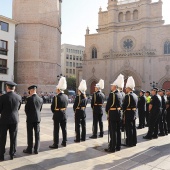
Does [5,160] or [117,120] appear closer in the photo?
[5,160]

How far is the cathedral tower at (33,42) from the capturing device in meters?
32.2

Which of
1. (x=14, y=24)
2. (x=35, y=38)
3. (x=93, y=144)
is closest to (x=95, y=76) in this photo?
(x=35, y=38)

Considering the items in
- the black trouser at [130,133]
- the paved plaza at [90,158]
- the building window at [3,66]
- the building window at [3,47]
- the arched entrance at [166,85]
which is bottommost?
the paved plaza at [90,158]

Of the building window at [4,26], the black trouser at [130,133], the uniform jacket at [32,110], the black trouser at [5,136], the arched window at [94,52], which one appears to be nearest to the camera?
the black trouser at [5,136]

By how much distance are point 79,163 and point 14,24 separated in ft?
94.4

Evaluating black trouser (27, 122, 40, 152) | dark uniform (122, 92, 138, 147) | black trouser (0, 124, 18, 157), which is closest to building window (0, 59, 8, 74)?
black trouser (27, 122, 40, 152)

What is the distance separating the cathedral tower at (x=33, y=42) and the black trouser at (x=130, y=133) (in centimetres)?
2619

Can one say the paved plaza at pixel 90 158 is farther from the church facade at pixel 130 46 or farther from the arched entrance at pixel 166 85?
the arched entrance at pixel 166 85

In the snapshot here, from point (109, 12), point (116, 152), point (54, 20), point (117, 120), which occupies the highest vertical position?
point (109, 12)

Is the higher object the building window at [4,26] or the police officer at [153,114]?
the building window at [4,26]

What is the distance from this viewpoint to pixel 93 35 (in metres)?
45.2

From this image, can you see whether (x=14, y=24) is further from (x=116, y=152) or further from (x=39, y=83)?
(x=116, y=152)

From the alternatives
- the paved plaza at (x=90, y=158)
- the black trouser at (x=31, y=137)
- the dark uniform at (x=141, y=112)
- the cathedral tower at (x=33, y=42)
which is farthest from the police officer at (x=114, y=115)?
the cathedral tower at (x=33, y=42)

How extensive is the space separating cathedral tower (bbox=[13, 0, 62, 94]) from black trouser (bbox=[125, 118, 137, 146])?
85.9 feet
